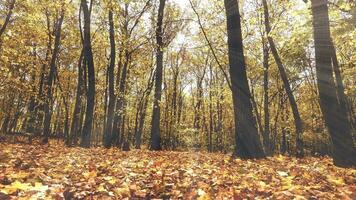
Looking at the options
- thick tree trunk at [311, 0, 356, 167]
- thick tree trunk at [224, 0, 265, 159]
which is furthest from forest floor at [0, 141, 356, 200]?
thick tree trunk at [224, 0, 265, 159]

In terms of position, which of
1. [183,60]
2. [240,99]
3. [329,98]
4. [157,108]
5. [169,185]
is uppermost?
[183,60]

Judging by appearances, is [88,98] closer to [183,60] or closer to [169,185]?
[169,185]

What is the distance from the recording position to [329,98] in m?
8.69

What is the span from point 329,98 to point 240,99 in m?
2.46

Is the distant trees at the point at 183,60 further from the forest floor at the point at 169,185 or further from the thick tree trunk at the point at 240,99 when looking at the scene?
the forest floor at the point at 169,185

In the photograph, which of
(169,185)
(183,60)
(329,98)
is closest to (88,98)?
(329,98)

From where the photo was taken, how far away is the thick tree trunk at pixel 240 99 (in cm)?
973

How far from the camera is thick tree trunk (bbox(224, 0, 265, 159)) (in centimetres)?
973

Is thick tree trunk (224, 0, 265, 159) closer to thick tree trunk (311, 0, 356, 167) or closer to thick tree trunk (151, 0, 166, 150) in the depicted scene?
thick tree trunk (311, 0, 356, 167)

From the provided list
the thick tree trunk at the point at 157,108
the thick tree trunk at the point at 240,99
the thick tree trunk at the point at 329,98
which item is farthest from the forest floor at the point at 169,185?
the thick tree trunk at the point at 157,108

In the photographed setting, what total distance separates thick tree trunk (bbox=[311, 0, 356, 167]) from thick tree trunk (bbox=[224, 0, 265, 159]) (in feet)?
6.54

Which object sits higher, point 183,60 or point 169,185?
point 183,60

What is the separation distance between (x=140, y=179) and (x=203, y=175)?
111 cm

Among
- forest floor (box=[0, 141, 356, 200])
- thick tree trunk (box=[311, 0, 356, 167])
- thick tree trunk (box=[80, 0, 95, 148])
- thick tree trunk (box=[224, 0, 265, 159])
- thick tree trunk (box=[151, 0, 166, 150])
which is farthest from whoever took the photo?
thick tree trunk (box=[151, 0, 166, 150])
